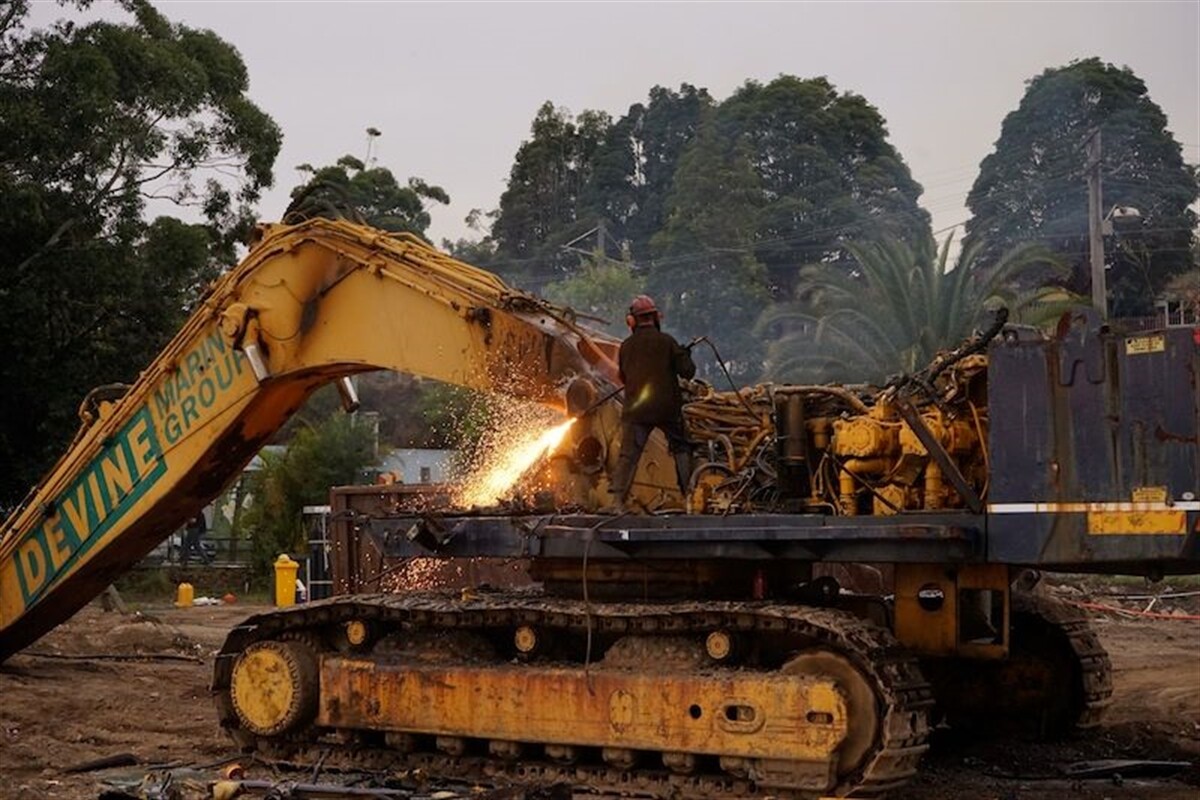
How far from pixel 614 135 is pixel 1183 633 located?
44957 mm

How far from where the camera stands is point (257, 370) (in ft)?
38.9

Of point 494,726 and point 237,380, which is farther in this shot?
point 237,380

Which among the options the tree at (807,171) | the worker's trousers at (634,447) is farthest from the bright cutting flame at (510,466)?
the tree at (807,171)

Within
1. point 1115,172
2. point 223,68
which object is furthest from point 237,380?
point 1115,172

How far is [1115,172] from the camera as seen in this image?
1816 inches

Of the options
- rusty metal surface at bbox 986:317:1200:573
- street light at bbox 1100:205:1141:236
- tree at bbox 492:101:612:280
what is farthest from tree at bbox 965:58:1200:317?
rusty metal surface at bbox 986:317:1200:573

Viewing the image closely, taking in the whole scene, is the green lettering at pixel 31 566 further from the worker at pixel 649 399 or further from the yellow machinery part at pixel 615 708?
the worker at pixel 649 399

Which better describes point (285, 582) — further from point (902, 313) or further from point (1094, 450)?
point (1094, 450)

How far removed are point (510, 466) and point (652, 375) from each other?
1387 mm

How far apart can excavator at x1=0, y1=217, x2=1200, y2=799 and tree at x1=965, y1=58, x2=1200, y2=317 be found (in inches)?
1259

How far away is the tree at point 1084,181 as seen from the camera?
143 feet

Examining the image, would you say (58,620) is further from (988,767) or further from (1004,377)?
(1004,377)

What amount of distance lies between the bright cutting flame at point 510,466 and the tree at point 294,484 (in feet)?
64.9

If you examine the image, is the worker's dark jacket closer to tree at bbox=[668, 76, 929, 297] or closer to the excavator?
the excavator
